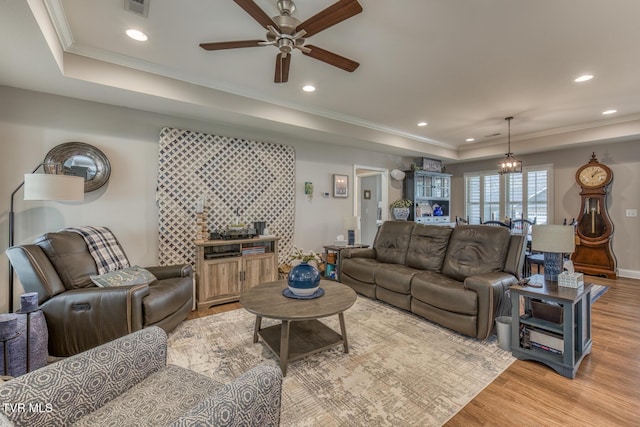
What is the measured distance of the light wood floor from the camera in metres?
1.69

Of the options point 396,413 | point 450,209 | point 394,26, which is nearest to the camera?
point 396,413

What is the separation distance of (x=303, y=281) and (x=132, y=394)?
4.49ft

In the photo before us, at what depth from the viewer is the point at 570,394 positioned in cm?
191

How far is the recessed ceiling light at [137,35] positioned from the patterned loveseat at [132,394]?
2.45 meters

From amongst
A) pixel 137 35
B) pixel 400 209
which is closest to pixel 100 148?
pixel 137 35

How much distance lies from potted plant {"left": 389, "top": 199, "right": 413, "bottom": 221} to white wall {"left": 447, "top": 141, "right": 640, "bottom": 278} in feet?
10.0

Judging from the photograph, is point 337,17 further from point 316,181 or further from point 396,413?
point 316,181

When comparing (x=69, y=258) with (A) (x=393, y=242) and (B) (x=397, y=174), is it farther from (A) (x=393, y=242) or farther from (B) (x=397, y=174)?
(B) (x=397, y=174)

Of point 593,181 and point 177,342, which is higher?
point 593,181

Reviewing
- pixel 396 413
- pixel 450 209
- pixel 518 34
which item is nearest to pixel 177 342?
pixel 396 413

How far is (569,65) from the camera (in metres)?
2.85

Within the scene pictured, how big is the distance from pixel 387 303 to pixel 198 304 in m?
2.38

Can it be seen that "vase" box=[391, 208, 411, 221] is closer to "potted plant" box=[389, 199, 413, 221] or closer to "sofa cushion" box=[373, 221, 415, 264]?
"potted plant" box=[389, 199, 413, 221]

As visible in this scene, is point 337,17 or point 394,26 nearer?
point 337,17
